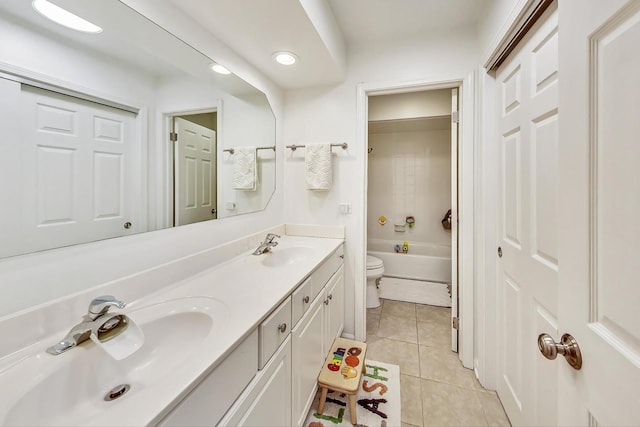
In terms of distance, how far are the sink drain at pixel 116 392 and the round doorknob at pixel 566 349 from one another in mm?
1020

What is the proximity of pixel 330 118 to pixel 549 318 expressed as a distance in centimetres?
173

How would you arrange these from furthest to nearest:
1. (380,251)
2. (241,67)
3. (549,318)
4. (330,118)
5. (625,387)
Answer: (380,251) < (330,118) < (241,67) < (549,318) < (625,387)

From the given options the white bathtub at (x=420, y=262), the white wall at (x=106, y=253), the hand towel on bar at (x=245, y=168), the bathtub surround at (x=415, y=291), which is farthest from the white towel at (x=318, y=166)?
the white bathtub at (x=420, y=262)

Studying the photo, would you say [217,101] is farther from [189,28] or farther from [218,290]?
[218,290]

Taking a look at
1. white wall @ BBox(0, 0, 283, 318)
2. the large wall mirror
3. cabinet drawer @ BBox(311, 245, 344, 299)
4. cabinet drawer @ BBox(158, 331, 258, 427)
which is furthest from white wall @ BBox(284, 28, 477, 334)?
cabinet drawer @ BBox(158, 331, 258, 427)

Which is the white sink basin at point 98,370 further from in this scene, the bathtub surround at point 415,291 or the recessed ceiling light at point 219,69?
the bathtub surround at point 415,291

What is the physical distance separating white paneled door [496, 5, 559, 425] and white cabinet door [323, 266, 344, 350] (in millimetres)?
950

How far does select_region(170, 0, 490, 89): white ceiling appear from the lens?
1.17m

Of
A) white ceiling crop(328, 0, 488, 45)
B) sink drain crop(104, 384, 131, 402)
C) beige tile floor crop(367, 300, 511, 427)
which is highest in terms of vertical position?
white ceiling crop(328, 0, 488, 45)

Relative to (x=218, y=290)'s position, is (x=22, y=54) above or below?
above

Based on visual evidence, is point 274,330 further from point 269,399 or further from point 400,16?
point 400,16

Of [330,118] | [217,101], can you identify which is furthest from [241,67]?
[330,118]

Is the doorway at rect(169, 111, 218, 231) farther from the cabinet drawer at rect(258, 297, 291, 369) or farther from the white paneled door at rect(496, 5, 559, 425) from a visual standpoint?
the white paneled door at rect(496, 5, 559, 425)

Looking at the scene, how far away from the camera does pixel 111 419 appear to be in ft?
1.49
